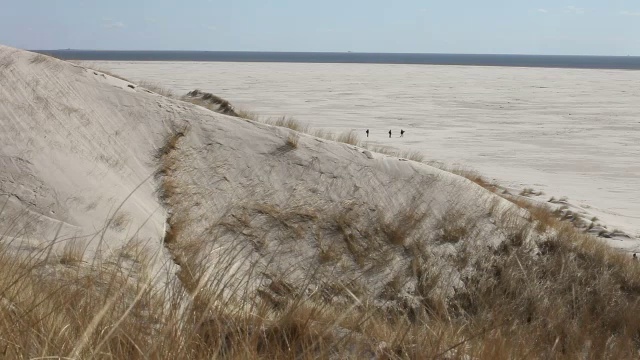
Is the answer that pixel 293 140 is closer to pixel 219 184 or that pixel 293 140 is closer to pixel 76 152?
pixel 219 184

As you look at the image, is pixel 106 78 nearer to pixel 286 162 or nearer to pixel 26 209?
pixel 286 162

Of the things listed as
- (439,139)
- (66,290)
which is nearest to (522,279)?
(66,290)

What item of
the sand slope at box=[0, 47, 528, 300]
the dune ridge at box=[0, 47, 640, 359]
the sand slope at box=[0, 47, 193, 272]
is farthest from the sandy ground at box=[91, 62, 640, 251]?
the sand slope at box=[0, 47, 193, 272]

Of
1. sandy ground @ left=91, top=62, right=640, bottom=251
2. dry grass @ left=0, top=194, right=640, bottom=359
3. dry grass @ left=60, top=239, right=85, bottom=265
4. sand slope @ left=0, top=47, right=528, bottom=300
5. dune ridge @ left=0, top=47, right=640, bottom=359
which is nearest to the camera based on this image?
dry grass @ left=0, top=194, right=640, bottom=359

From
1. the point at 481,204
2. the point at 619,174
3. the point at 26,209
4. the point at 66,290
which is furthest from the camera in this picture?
the point at 619,174

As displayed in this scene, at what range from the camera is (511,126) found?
2361cm

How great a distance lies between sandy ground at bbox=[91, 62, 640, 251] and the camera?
13.6m

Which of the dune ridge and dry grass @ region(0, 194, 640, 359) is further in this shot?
the dune ridge

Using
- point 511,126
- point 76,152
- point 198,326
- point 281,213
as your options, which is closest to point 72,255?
point 198,326

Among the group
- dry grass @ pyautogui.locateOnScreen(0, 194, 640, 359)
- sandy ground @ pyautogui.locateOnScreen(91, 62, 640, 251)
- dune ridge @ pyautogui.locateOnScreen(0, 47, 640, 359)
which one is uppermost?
dry grass @ pyautogui.locateOnScreen(0, 194, 640, 359)

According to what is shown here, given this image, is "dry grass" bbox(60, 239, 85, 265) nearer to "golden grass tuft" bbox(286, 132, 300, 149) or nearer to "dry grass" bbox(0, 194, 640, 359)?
"dry grass" bbox(0, 194, 640, 359)

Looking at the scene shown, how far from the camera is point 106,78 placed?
8648 millimetres

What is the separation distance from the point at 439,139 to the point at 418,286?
1307 centimetres

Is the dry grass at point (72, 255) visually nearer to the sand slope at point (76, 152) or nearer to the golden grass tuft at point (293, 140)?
the sand slope at point (76, 152)
